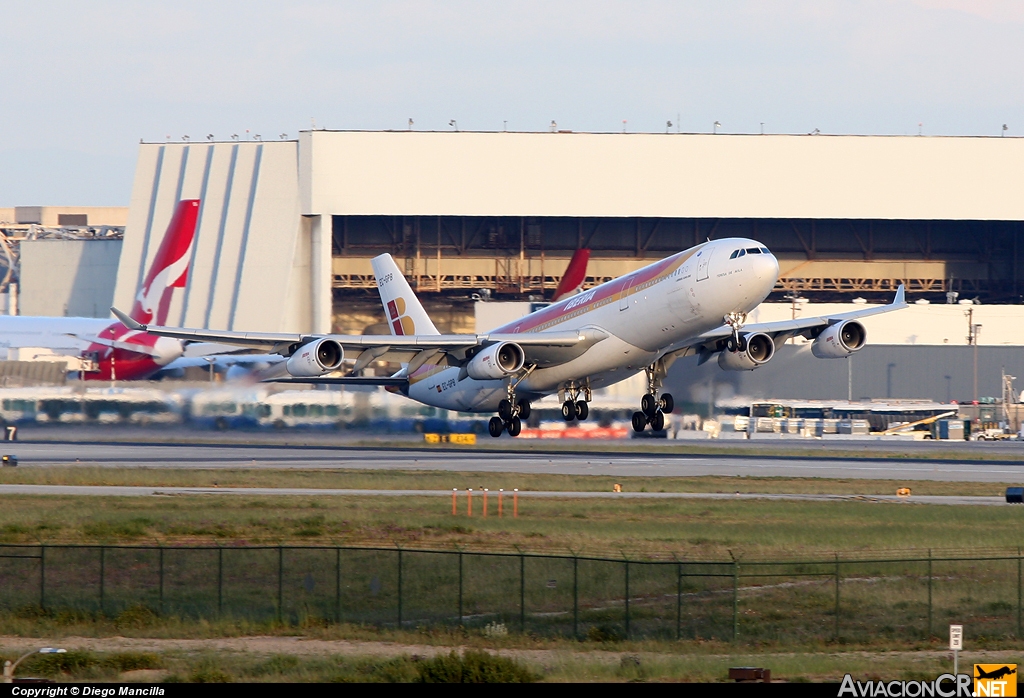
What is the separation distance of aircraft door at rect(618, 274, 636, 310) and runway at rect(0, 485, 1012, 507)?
23.7 ft

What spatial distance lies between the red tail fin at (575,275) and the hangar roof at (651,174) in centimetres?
380

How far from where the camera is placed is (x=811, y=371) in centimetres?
9050

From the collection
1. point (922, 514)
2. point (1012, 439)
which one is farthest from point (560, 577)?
point (1012, 439)

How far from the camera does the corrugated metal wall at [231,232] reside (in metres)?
96.8

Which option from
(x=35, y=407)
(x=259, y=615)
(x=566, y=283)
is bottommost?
(x=259, y=615)

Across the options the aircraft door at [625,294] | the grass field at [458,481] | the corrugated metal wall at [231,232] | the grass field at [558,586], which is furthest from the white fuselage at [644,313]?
the corrugated metal wall at [231,232]

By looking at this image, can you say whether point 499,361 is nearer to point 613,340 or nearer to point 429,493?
point 613,340

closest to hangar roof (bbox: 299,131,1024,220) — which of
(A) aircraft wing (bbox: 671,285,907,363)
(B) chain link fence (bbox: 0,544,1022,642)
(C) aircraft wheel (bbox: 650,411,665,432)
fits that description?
(A) aircraft wing (bbox: 671,285,907,363)

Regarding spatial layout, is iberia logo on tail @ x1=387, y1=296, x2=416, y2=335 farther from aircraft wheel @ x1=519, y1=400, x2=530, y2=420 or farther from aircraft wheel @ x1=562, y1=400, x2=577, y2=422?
aircraft wheel @ x1=562, y1=400, x2=577, y2=422

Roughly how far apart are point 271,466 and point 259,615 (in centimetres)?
3055

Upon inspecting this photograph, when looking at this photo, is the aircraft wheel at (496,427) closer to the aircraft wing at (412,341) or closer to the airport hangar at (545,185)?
the aircraft wing at (412,341)

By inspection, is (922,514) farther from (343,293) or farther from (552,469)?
(343,293)

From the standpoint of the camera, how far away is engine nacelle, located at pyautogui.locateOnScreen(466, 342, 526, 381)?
46781mm

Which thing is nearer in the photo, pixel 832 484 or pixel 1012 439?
pixel 832 484
